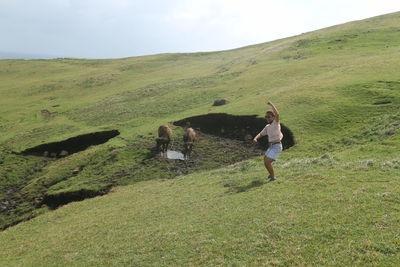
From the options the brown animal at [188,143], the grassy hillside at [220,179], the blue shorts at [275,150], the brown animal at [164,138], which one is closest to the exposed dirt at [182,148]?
the grassy hillside at [220,179]

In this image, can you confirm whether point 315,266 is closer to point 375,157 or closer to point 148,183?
point 375,157

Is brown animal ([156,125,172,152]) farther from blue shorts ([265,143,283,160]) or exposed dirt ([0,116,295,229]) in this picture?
blue shorts ([265,143,283,160])

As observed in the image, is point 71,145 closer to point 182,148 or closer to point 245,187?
A: point 182,148

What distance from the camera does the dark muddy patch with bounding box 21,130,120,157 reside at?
42719 mm

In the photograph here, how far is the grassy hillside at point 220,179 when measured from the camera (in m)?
11.8

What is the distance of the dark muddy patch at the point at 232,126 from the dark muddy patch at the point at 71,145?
10876mm

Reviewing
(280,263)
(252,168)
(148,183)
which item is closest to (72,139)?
(148,183)

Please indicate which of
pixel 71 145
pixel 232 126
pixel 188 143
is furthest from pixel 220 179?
pixel 71 145

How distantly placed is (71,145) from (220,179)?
28.4m

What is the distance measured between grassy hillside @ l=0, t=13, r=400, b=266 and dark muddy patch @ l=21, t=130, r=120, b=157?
137 centimetres

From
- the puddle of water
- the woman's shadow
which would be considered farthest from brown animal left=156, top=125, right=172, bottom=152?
the woman's shadow

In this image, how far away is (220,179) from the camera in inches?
952

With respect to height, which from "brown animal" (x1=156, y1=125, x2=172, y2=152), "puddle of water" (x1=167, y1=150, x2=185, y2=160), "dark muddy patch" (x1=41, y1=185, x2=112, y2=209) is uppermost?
"brown animal" (x1=156, y1=125, x2=172, y2=152)

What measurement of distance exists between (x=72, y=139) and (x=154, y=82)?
4178 centimetres
